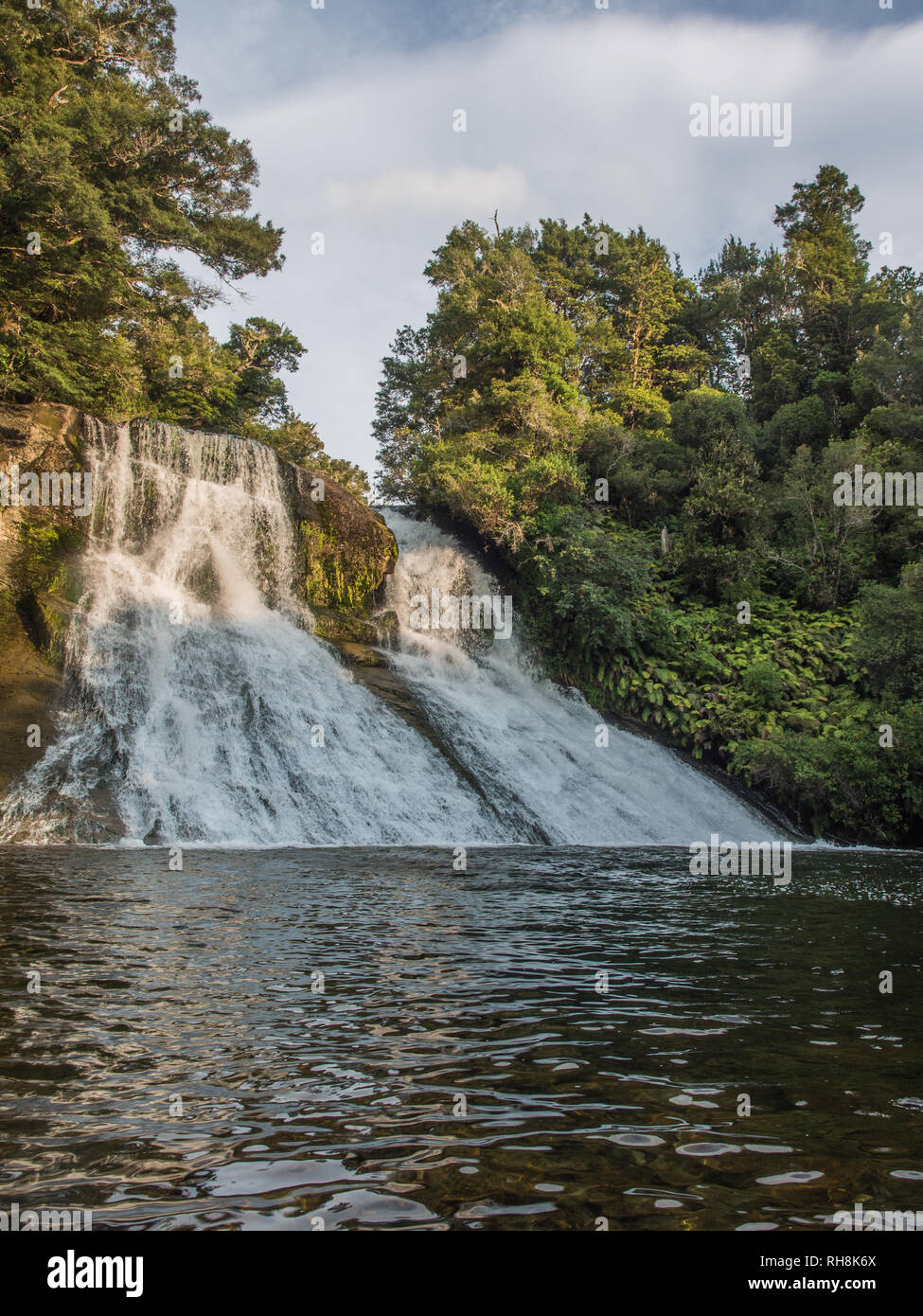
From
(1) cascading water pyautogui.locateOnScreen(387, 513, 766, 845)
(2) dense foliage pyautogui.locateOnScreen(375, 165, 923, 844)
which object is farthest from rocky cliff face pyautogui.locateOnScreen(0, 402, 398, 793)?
(2) dense foliage pyautogui.locateOnScreen(375, 165, 923, 844)

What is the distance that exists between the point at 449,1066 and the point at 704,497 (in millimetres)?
24987

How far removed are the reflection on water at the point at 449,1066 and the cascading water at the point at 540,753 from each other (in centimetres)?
860

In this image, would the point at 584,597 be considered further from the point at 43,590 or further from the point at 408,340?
the point at 408,340

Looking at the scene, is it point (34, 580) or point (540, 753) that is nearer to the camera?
point (34, 580)

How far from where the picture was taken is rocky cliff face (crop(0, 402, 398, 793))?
50.3 ft

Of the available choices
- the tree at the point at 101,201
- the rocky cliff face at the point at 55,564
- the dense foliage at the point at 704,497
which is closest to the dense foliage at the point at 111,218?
the tree at the point at 101,201

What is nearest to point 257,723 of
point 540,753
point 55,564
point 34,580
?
point 34,580

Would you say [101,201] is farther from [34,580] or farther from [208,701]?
[208,701]

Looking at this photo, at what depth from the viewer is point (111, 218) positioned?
2270cm

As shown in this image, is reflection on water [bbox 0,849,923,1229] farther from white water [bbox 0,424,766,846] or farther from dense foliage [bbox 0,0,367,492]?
dense foliage [bbox 0,0,367,492]

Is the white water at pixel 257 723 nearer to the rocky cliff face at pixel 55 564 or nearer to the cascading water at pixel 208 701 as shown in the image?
the cascading water at pixel 208 701

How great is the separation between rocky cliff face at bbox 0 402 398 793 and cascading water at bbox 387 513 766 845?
59.3 inches

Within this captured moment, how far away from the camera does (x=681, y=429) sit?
3256 cm
